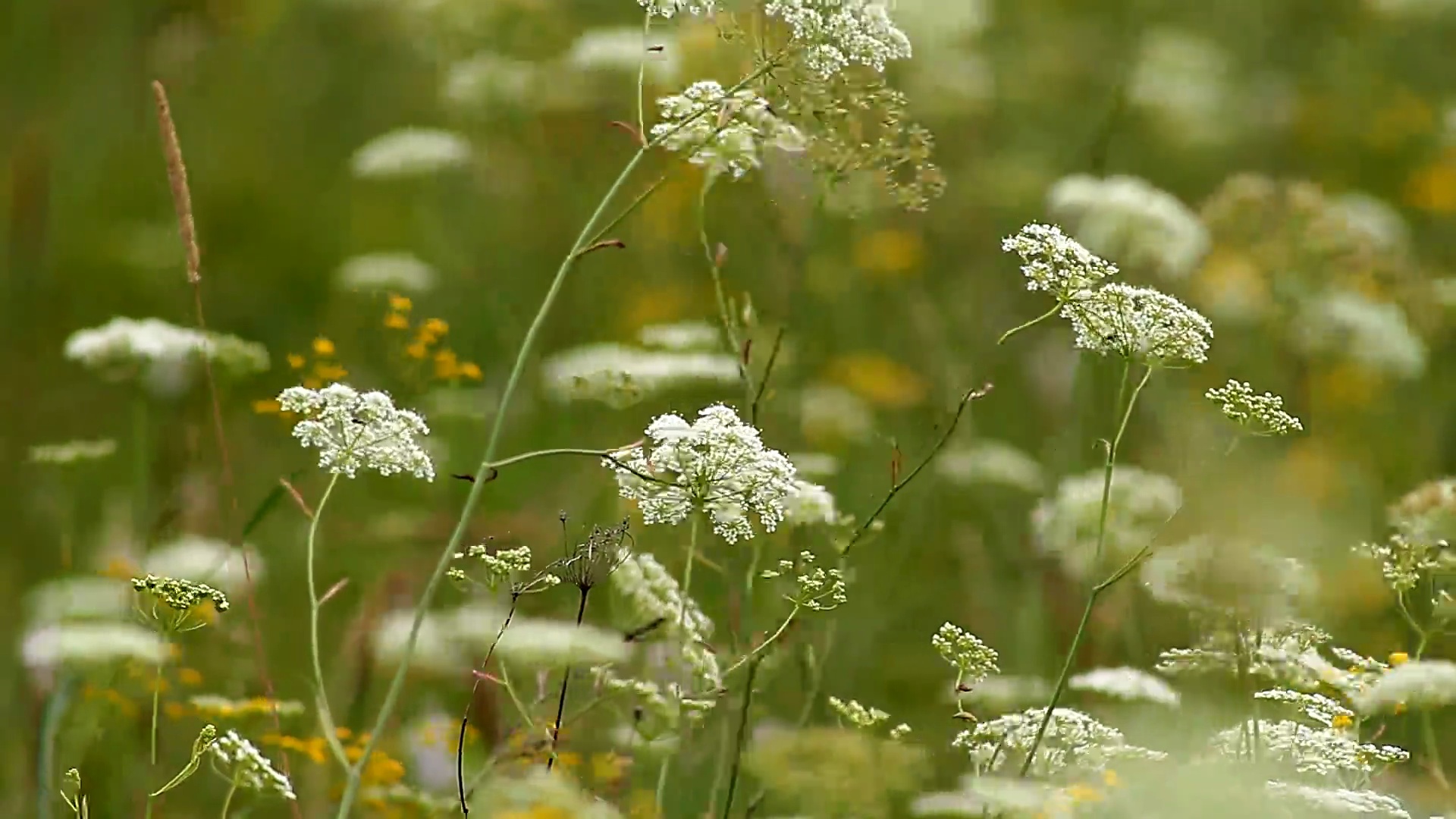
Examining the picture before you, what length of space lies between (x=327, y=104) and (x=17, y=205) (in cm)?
113

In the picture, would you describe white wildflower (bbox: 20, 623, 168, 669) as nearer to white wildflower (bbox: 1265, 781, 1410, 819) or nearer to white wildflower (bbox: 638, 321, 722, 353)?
white wildflower (bbox: 638, 321, 722, 353)

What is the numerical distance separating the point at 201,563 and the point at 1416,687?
140 centimetres

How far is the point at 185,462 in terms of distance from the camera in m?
2.12

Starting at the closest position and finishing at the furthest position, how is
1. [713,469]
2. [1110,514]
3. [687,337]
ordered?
[713,469], [687,337], [1110,514]

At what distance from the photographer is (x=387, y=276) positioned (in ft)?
8.16

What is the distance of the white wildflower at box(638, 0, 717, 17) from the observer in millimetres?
1216

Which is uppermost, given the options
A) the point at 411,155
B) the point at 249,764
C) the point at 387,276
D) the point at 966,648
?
the point at 411,155

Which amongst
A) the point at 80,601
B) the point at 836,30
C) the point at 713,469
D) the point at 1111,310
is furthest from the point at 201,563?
the point at 1111,310

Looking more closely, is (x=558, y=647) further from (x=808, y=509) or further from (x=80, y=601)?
(x=80, y=601)

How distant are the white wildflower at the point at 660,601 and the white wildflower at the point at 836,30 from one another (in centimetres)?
51

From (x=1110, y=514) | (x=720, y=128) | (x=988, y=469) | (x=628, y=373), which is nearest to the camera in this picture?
(x=720, y=128)

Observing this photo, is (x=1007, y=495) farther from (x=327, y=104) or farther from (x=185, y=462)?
(x=327, y=104)

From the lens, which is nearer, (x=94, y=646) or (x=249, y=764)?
(x=249, y=764)

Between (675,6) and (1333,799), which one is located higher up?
(675,6)
